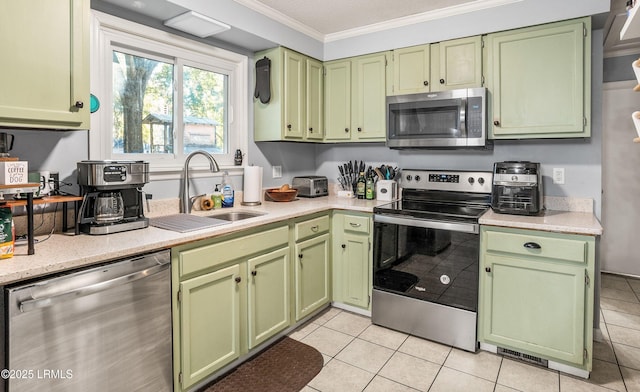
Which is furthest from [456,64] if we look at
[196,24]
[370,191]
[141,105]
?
[141,105]

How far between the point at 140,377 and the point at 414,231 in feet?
5.91

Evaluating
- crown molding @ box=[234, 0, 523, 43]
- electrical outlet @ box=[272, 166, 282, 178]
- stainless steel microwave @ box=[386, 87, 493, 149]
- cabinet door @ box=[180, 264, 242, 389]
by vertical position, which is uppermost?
crown molding @ box=[234, 0, 523, 43]

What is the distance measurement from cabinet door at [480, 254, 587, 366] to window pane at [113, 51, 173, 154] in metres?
2.30

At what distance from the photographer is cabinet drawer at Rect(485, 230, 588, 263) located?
6.72 ft

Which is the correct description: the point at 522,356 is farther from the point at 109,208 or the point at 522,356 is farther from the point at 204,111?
the point at 204,111

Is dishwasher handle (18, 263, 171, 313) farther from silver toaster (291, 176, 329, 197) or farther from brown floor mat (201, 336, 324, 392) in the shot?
silver toaster (291, 176, 329, 197)

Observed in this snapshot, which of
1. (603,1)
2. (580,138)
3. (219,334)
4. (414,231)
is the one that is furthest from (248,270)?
(603,1)

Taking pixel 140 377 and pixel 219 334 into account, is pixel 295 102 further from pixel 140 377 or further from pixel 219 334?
pixel 140 377

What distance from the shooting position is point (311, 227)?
2.72 metres

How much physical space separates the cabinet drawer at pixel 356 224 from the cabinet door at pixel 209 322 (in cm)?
105

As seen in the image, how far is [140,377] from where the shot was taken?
1635mm

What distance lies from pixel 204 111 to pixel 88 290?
1702 mm

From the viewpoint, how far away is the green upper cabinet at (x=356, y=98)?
3.17m

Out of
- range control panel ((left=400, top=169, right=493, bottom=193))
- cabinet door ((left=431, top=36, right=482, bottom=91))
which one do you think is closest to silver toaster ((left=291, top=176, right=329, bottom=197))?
range control panel ((left=400, top=169, right=493, bottom=193))
